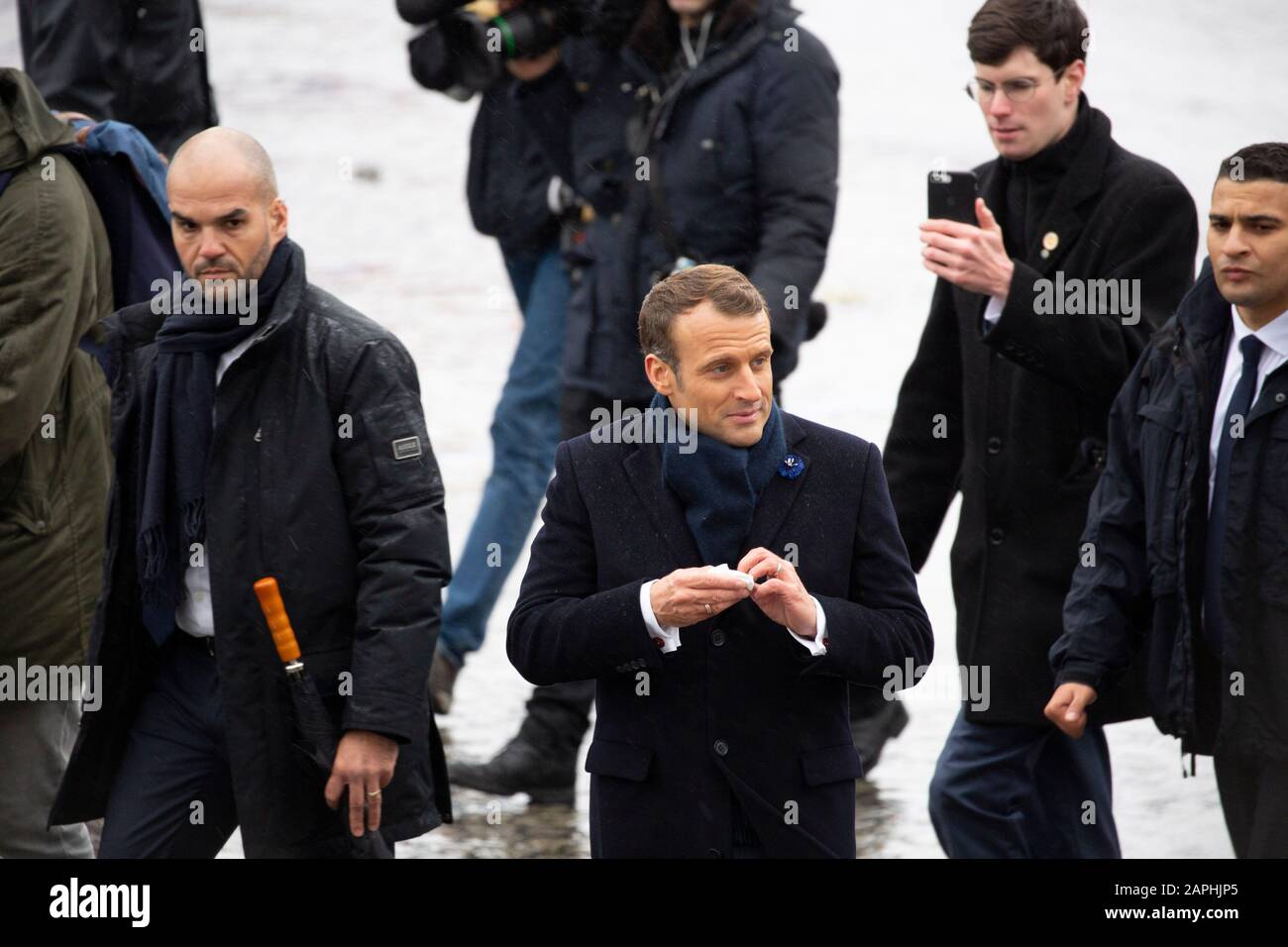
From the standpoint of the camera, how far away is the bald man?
480 cm

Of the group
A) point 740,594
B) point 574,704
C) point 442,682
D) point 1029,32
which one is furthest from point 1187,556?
point 442,682

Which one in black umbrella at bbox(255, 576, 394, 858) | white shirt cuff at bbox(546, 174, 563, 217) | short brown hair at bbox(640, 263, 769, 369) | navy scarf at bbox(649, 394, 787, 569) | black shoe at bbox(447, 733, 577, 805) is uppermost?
white shirt cuff at bbox(546, 174, 563, 217)

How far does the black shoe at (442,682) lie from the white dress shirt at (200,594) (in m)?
2.37

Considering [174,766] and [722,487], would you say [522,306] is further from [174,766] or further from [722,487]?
[722,487]

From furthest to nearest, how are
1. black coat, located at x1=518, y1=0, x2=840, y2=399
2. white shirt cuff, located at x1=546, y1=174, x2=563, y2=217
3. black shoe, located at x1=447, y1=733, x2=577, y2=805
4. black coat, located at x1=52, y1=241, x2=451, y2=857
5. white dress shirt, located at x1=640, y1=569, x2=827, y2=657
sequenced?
white shirt cuff, located at x1=546, y1=174, x2=563, y2=217 < black shoe, located at x1=447, y1=733, x2=577, y2=805 < black coat, located at x1=518, y1=0, x2=840, y2=399 < black coat, located at x1=52, y1=241, x2=451, y2=857 < white dress shirt, located at x1=640, y1=569, x2=827, y2=657

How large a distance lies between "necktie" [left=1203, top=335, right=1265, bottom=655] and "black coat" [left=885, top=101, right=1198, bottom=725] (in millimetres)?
608

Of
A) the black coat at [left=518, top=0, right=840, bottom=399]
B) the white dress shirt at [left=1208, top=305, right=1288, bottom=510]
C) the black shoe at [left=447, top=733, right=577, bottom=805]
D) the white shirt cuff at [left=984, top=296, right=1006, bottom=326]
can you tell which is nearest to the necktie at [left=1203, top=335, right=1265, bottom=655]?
the white dress shirt at [left=1208, top=305, right=1288, bottom=510]

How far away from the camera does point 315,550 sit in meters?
4.82

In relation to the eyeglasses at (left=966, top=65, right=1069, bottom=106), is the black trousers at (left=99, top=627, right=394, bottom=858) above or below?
below

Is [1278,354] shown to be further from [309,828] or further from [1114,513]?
[309,828]

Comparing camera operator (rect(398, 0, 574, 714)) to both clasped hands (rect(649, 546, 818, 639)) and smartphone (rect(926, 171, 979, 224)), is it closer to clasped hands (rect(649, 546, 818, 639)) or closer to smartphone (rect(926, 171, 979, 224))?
smartphone (rect(926, 171, 979, 224))

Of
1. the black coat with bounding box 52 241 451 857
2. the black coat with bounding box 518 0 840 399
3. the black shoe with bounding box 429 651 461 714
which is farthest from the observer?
the black shoe with bounding box 429 651 461 714

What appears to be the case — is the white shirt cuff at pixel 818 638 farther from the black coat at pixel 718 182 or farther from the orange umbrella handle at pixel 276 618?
the black coat at pixel 718 182

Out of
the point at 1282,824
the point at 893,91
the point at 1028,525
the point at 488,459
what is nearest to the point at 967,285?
the point at 1028,525
